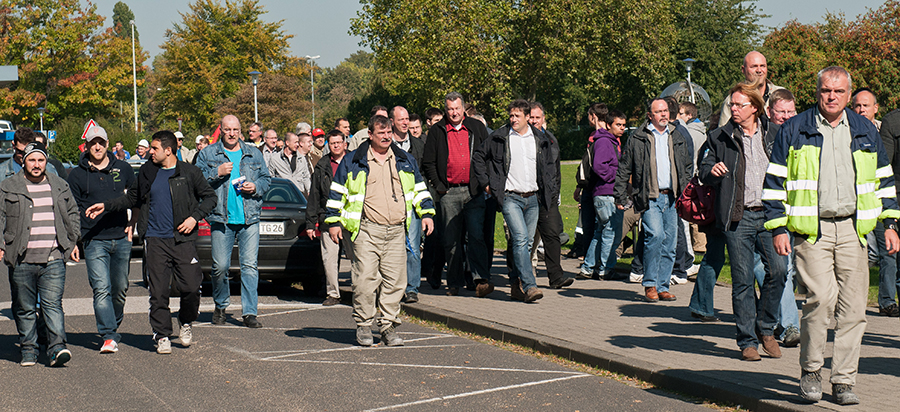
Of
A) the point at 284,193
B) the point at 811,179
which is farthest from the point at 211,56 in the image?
the point at 811,179

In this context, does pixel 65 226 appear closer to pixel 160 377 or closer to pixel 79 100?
pixel 160 377

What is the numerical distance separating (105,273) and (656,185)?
535 centimetres

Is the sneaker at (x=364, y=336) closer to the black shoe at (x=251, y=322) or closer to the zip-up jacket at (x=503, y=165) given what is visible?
the black shoe at (x=251, y=322)

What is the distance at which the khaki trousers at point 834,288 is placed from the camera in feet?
17.7

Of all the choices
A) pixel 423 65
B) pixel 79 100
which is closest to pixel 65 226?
pixel 423 65

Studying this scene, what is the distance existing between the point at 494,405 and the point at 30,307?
3.90 metres

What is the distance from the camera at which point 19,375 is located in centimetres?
708

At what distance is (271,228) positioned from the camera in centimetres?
1128

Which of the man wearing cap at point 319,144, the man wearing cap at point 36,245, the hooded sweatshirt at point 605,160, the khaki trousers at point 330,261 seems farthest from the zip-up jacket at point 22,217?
the man wearing cap at point 319,144

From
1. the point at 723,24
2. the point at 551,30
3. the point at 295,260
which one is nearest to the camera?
the point at 295,260

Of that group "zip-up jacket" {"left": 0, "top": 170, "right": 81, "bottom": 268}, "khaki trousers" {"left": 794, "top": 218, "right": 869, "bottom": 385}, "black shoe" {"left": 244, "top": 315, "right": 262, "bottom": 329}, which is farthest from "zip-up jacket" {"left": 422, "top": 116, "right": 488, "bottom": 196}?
"khaki trousers" {"left": 794, "top": 218, "right": 869, "bottom": 385}

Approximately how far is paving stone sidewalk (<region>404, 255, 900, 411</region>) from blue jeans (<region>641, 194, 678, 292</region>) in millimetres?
290

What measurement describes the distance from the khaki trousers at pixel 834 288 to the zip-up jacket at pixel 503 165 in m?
4.47

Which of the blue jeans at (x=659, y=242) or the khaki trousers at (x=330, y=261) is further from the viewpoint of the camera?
the khaki trousers at (x=330, y=261)
